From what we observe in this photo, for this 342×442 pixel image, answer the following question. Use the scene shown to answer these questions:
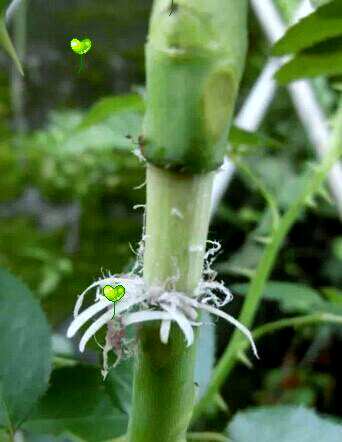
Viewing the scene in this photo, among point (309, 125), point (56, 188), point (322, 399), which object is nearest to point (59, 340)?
point (309, 125)

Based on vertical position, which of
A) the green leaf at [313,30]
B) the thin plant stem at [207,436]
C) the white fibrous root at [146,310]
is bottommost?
the thin plant stem at [207,436]

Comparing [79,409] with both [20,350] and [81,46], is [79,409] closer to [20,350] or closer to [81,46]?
[20,350]

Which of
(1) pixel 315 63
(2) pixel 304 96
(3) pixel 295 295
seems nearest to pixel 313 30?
(1) pixel 315 63

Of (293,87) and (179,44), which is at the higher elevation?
(179,44)

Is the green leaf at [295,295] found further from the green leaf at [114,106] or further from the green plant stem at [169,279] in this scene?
the green plant stem at [169,279]

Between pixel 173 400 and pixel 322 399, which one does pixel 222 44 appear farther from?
pixel 322 399

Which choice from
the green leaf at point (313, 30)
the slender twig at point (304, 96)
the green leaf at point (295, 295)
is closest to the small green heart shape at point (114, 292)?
the green leaf at point (313, 30)
